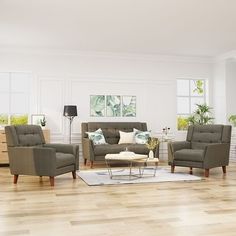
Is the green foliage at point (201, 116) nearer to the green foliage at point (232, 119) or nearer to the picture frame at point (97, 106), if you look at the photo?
the green foliage at point (232, 119)

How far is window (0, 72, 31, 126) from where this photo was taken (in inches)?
314

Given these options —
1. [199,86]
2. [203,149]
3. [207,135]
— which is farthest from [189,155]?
[199,86]

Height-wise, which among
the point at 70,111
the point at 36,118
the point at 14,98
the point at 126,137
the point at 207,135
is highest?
the point at 14,98

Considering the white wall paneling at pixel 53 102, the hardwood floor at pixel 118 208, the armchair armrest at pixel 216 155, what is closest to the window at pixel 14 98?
the white wall paneling at pixel 53 102

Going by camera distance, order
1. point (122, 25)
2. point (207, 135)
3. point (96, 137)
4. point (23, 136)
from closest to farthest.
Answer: point (23, 136), point (122, 25), point (207, 135), point (96, 137)

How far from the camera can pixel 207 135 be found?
6.46m

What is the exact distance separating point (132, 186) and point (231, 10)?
3084mm

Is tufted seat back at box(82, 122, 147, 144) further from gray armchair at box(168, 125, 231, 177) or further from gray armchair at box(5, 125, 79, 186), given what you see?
gray armchair at box(5, 125, 79, 186)

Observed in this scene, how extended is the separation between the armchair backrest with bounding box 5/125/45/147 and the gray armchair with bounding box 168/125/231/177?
2.40m

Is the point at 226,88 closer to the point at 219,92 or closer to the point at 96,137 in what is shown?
the point at 219,92

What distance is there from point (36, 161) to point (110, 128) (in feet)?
10.1

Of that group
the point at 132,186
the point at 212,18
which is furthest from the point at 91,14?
the point at 132,186

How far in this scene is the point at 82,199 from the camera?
4.15 m

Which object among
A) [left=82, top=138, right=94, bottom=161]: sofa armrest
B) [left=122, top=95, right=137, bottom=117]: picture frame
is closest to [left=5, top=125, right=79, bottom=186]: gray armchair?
[left=82, top=138, right=94, bottom=161]: sofa armrest
